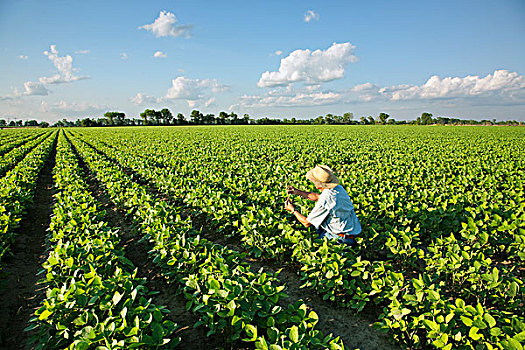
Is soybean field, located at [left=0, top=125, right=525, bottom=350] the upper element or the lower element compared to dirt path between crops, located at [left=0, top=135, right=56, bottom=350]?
upper

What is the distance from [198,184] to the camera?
798 cm

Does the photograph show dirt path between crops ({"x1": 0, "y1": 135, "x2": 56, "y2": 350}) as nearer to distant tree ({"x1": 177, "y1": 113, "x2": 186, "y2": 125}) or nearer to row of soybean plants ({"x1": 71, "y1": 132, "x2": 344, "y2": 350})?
row of soybean plants ({"x1": 71, "y1": 132, "x2": 344, "y2": 350})

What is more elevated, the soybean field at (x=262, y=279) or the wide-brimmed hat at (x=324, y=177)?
the wide-brimmed hat at (x=324, y=177)

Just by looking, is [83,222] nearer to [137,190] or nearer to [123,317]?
[137,190]

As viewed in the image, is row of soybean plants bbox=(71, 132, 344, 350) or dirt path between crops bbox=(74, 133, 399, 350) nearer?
row of soybean plants bbox=(71, 132, 344, 350)

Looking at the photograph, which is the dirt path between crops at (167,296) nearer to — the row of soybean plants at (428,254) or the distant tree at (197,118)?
the row of soybean plants at (428,254)

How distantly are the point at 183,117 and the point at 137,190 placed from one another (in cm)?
10498

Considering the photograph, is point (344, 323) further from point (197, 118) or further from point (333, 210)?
point (197, 118)

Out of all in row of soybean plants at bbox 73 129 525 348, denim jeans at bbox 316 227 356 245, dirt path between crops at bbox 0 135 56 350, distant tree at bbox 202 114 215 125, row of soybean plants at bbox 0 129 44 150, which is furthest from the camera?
distant tree at bbox 202 114 215 125

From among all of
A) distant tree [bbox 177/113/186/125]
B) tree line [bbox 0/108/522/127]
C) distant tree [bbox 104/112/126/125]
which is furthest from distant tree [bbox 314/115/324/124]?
distant tree [bbox 104/112/126/125]

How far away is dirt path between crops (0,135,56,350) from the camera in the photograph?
3.54m

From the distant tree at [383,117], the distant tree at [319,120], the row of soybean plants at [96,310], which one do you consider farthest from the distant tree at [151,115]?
the row of soybean plants at [96,310]

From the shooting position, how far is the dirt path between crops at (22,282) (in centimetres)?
354

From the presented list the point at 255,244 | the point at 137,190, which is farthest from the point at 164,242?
the point at 137,190
